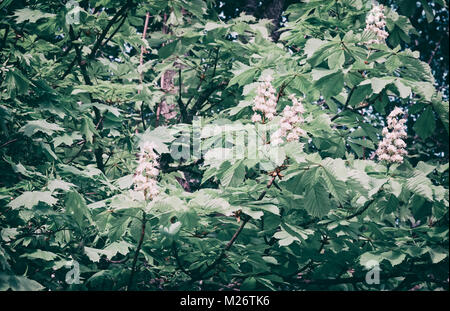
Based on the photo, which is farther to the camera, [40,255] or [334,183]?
[40,255]

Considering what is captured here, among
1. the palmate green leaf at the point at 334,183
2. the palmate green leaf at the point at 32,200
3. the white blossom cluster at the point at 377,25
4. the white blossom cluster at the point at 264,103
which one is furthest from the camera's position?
the white blossom cluster at the point at 377,25

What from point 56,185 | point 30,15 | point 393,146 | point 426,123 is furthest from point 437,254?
point 30,15

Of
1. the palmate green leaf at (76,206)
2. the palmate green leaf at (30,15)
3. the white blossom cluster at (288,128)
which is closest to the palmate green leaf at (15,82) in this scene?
the palmate green leaf at (30,15)

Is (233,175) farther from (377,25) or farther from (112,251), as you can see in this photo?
(377,25)

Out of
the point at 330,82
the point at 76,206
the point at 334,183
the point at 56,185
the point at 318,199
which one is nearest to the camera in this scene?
the point at 334,183

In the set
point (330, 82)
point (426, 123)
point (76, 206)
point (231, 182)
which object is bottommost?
point (76, 206)

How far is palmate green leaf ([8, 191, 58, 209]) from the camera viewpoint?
254 cm

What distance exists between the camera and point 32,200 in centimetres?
256

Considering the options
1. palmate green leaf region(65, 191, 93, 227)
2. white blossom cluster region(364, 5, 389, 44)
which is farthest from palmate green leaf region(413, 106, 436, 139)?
palmate green leaf region(65, 191, 93, 227)

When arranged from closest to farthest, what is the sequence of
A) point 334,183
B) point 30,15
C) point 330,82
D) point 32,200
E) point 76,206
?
point 334,183 < point 32,200 < point 76,206 < point 330,82 < point 30,15

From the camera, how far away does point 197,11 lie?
3.59 meters

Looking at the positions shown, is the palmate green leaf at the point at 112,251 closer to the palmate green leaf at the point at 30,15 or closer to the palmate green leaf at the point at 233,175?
the palmate green leaf at the point at 233,175

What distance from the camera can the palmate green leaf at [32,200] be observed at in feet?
8.33

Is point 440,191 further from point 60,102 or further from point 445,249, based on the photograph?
point 60,102
